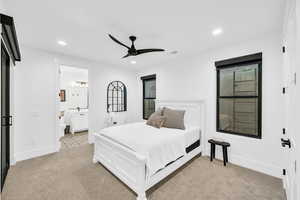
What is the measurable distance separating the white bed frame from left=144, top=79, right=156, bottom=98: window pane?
1.89 metres

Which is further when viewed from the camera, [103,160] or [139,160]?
[103,160]

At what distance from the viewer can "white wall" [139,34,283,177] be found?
2.38 meters

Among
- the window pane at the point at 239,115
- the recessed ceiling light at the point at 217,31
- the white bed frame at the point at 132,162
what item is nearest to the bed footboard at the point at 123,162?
the white bed frame at the point at 132,162

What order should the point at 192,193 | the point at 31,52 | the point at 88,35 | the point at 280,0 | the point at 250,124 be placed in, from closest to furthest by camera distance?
1. the point at 280,0
2. the point at 192,193
3. the point at 88,35
4. the point at 250,124
5. the point at 31,52

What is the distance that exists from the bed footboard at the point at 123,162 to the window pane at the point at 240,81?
97.5 inches

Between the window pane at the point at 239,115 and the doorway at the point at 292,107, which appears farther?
the window pane at the point at 239,115

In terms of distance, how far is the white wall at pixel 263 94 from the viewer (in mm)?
2379

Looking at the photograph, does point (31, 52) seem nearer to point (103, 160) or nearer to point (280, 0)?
point (103, 160)

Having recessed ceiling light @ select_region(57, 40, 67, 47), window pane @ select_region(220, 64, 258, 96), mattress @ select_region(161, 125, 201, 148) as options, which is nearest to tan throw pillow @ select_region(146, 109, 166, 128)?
mattress @ select_region(161, 125, 201, 148)

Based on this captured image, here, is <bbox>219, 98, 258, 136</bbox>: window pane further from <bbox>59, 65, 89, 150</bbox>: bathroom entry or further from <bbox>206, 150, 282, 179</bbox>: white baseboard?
<bbox>59, 65, 89, 150</bbox>: bathroom entry

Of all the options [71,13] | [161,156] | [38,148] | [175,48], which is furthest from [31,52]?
[161,156]

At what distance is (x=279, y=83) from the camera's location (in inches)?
93.0

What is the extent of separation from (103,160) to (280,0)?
357cm

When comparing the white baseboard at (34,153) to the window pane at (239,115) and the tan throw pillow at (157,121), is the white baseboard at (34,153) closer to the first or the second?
the tan throw pillow at (157,121)
